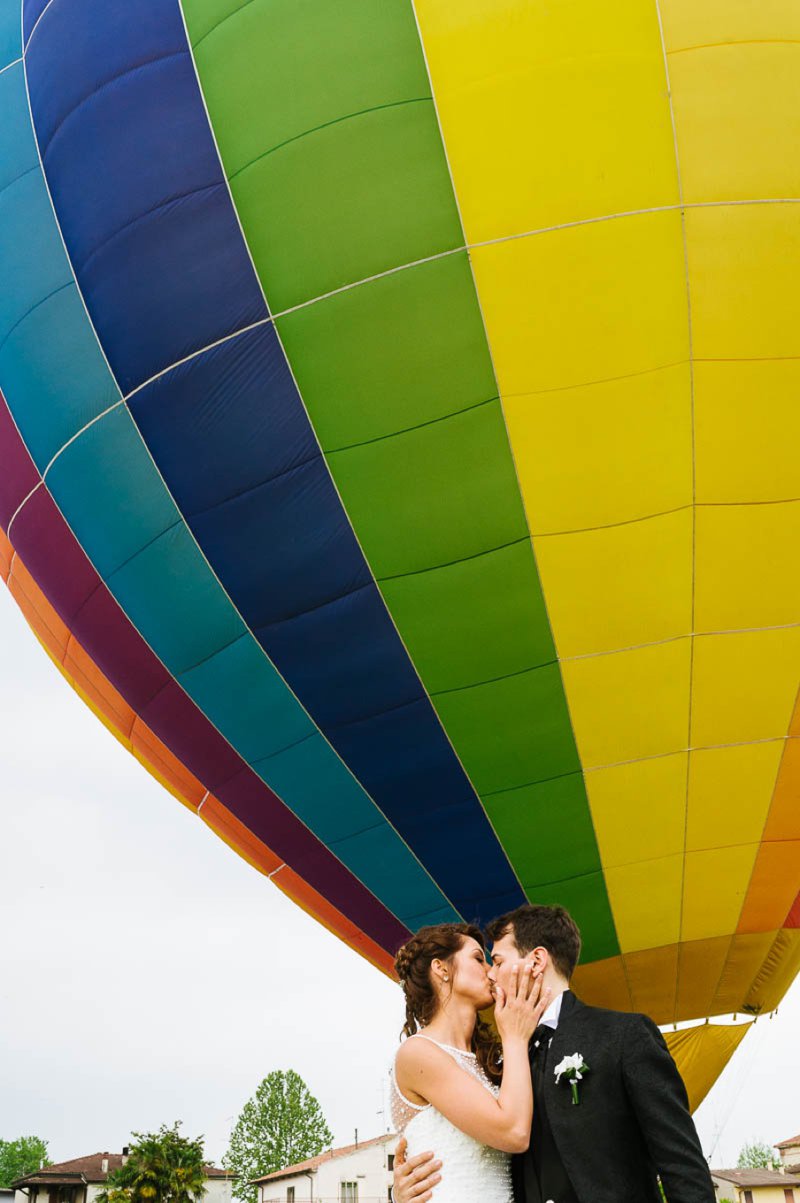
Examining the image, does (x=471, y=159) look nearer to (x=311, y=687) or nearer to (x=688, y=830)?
(x=311, y=687)

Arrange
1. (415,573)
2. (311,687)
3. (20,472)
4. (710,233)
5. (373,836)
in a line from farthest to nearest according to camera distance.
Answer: (20,472) → (373,836) → (311,687) → (415,573) → (710,233)

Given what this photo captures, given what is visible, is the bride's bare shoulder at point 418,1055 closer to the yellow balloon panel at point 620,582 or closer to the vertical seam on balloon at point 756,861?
the yellow balloon panel at point 620,582

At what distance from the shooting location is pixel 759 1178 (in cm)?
4709

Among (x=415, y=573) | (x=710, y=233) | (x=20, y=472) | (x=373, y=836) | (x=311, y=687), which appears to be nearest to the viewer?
(x=710, y=233)

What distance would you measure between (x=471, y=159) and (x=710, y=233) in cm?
108

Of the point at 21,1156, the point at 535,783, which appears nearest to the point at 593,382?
the point at 535,783

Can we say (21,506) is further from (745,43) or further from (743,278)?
(745,43)

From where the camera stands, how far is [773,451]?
539 centimetres

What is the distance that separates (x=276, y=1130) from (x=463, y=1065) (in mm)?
56548

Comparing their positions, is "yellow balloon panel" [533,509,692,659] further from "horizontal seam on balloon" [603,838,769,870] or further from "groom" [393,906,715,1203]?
"groom" [393,906,715,1203]

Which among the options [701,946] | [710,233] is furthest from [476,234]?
[701,946]

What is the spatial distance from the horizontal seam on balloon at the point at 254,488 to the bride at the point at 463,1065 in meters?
2.91

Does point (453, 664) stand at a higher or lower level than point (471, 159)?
lower

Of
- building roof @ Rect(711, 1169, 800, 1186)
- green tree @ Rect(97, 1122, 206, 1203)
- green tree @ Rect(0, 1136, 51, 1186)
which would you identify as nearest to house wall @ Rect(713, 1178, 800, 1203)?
building roof @ Rect(711, 1169, 800, 1186)
